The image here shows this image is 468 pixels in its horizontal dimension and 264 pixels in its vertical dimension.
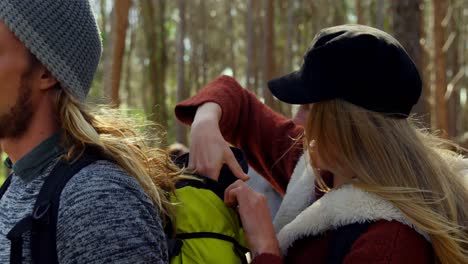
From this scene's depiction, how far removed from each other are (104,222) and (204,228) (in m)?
0.39

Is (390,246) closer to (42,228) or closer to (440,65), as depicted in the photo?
(42,228)

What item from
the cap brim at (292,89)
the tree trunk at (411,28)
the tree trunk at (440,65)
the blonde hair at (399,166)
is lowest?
the tree trunk at (440,65)

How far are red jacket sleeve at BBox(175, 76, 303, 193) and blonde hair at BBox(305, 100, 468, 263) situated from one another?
1.97 feet

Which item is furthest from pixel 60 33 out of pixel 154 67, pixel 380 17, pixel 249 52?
pixel 154 67

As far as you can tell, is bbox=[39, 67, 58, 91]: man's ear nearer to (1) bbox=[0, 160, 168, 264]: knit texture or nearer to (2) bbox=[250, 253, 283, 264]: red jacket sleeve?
(1) bbox=[0, 160, 168, 264]: knit texture

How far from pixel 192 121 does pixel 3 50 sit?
938 mm

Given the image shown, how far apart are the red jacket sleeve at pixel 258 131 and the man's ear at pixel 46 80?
29.8 inches

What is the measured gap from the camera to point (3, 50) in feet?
6.58

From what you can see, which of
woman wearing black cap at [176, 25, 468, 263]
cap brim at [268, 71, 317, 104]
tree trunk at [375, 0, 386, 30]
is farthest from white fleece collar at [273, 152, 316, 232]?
tree trunk at [375, 0, 386, 30]

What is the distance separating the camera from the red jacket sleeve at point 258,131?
282 cm

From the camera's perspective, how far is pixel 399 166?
2.13 m

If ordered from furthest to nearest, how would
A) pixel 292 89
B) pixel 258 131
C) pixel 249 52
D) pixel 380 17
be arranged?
1. pixel 249 52
2. pixel 380 17
3. pixel 258 131
4. pixel 292 89

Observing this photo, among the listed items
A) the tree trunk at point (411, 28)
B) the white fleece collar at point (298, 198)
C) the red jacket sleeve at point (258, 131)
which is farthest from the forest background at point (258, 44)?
the white fleece collar at point (298, 198)

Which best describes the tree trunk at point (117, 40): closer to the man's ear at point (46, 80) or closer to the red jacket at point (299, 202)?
the red jacket at point (299, 202)
